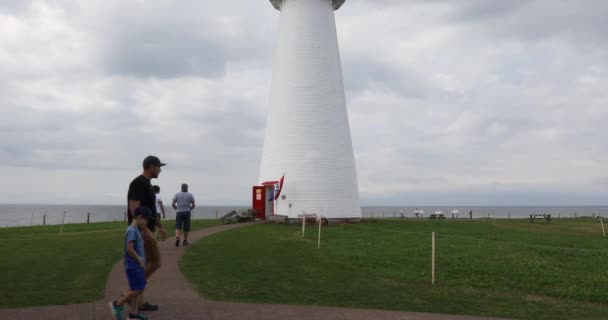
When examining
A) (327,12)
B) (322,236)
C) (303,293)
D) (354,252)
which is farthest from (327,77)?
(303,293)

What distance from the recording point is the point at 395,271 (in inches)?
412

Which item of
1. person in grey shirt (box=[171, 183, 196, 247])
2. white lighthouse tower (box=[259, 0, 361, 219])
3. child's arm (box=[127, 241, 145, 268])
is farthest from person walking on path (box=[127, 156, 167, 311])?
white lighthouse tower (box=[259, 0, 361, 219])

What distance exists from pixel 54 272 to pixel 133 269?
180 inches

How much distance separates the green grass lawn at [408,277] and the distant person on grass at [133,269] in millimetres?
1804

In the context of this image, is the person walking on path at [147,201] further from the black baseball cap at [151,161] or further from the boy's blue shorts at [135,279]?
the boy's blue shorts at [135,279]

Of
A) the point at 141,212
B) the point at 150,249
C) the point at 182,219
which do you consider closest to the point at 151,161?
the point at 141,212

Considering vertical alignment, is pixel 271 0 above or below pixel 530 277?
above

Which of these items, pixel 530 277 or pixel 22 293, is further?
pixel 530 277

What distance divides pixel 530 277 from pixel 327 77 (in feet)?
58.2

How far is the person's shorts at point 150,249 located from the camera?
6164 millimetres

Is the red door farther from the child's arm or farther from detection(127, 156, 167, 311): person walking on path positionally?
the child's arm

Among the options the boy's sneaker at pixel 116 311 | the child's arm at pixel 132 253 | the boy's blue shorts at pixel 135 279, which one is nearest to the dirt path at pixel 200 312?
the boy's sneaker at pixel 116 311

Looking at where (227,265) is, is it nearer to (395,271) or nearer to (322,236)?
(395,271)

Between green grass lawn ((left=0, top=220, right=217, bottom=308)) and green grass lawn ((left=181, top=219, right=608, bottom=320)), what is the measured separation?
1717 millimetres
